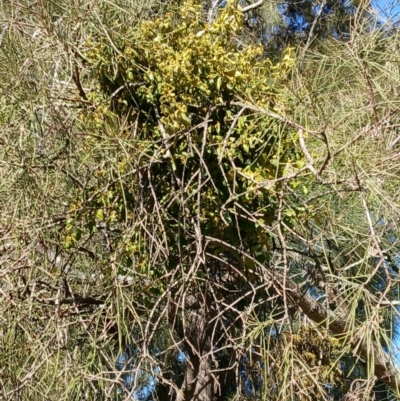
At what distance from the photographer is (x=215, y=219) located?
0.98 metres

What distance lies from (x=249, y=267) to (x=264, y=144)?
0.66ft

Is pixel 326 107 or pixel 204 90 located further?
pixel 326 107

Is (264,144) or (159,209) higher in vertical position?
(264,144)

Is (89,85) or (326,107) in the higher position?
(326,107)

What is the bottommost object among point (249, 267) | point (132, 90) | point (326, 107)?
point (249, 267)

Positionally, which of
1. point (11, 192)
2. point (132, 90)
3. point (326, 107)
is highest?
point (326, 107)

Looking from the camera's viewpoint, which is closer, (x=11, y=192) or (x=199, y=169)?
(x=199, y=169)

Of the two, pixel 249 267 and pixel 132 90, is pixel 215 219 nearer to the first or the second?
pixel 249 267

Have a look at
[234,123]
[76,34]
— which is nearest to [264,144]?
[234,123]

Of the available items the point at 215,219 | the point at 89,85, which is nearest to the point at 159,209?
the point at 215,219

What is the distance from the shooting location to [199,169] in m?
0.92

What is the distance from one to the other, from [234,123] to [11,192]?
39 centimetres

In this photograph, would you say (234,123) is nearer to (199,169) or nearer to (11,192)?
(199,169)

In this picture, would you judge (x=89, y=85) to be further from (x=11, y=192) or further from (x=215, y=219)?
(x=215, y=219)
